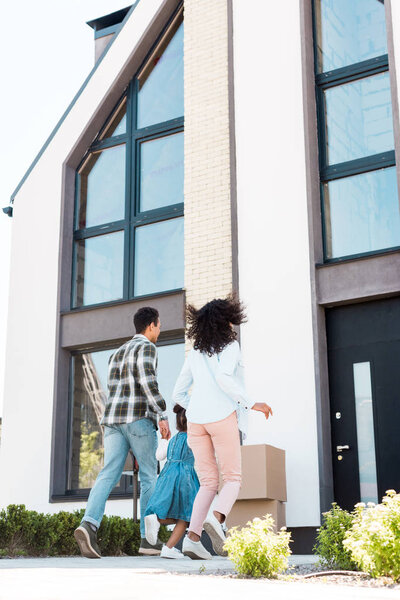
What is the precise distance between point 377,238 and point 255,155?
7.01ft

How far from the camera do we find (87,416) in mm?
12453

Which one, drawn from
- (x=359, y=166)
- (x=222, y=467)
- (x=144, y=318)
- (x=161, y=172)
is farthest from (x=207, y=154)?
(x=222, y=467)

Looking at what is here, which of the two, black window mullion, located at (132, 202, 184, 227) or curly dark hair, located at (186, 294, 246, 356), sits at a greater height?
black window mullion, located at (132, 202, 184, 227)

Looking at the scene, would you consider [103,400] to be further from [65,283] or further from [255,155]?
[255,155]

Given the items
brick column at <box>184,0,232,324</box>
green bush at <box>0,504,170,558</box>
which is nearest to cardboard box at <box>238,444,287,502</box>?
green bush at <box>0,504,170,558</box>

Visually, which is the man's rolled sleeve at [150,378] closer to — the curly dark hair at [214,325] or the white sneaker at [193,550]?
the curly dark hair at [214,325]

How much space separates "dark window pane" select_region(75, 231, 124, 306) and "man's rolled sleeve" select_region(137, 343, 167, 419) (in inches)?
212

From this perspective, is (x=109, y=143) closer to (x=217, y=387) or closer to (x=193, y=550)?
(x=217, y=387)

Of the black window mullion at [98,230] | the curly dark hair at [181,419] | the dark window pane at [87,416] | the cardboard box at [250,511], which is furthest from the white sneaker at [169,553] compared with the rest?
the black window mullion at [98,230]

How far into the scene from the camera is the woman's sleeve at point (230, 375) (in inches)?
244

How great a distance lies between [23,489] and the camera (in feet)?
40.4

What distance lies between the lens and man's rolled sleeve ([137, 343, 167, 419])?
23.6 feet

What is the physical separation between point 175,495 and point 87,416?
221 inches

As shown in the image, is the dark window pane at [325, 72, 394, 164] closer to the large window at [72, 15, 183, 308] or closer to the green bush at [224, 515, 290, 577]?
the large window at [72, 15, 183, 308]
